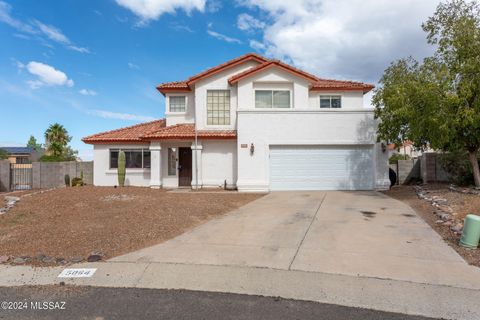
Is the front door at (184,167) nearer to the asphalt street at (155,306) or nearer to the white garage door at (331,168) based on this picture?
the white garage door at (331,168)

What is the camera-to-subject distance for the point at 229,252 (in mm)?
6840

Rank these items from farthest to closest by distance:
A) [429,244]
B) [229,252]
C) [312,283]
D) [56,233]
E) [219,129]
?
[219,129], [56,233], [429,244], [229,252], [312,283]

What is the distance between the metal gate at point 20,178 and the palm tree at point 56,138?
19922 mm

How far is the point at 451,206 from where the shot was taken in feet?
35.6

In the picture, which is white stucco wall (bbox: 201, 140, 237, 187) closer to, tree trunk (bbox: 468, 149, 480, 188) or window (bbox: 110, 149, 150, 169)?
window (bbox: 110, 149, 150, 169)

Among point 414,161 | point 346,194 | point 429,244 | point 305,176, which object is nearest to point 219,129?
point 305,176

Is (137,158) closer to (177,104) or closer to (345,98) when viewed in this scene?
(177,104)

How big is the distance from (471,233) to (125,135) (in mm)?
18561

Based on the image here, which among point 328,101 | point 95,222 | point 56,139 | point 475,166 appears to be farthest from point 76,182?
point 56,139

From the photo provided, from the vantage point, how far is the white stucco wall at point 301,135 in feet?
55.6

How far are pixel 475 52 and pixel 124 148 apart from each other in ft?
60.1

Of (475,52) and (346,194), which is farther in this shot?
(346,194)

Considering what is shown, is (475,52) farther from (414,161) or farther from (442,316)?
(442,316)

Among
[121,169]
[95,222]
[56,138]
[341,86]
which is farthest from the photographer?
[56,138]
